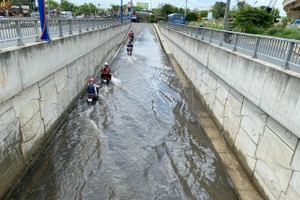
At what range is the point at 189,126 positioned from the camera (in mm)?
9992

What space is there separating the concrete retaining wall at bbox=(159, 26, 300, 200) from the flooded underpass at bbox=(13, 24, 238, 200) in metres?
1.03

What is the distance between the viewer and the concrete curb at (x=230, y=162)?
19.6 feet

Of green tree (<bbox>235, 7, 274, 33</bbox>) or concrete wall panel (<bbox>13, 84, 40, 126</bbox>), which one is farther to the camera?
green tree (<bbox>235, 7, 274, 33</bbox>)

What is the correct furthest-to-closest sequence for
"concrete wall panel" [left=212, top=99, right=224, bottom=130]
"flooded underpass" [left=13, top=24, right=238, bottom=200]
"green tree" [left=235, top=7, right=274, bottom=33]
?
"green tree" [left=235, top=7, right=274, bottom=33]
"concrete wall panel" [left=212, top=99, right=224, bottom=130]
"flooded underpass" [left=13, top=24, right=238, bottom=200]

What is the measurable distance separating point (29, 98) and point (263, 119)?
6.49 metres

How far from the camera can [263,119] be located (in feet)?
19.4

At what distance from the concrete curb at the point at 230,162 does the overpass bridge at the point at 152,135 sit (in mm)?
34

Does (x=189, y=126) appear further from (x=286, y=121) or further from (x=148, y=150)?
(x=286, y=121)

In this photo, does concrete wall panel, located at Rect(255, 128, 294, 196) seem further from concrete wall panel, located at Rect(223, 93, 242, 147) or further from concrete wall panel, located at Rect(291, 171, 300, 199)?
concrete wall panel, located at Rect(223, 93, 242, 147)

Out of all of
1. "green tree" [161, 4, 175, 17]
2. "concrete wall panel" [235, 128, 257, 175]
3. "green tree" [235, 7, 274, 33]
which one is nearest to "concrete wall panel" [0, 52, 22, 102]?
"concrete wall panel" [235, 128, 257, 175]

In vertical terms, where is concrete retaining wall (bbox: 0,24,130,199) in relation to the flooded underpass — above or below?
above

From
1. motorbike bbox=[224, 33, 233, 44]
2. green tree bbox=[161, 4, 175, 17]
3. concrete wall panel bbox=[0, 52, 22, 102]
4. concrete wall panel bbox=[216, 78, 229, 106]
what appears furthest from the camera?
green tree bbox=[161, 4, 175, 17]

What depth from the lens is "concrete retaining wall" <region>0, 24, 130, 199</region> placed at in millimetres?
5359

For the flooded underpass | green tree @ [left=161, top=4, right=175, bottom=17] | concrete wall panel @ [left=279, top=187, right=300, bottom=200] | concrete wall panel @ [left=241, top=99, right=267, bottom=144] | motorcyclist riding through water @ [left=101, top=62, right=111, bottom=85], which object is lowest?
the flooded underpass
